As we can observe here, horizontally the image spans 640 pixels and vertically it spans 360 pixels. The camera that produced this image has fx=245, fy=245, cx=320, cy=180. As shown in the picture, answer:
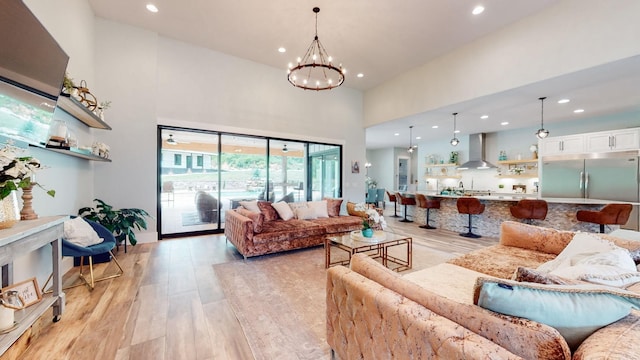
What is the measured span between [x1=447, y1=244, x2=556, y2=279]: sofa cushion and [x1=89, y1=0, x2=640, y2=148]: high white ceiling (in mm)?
2913

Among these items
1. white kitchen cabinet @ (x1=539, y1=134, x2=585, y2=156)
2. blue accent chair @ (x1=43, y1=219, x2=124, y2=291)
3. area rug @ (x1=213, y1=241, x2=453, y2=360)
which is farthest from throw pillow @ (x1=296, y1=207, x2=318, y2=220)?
white kitchen cabinet @ (x1=539, y1=134, x2=585, y2=156)

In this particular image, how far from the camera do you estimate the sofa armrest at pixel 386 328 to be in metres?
0.90

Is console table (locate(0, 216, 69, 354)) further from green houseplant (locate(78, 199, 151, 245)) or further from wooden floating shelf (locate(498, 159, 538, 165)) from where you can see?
wooden floating shelf (locate(498, 159, 538, 165))

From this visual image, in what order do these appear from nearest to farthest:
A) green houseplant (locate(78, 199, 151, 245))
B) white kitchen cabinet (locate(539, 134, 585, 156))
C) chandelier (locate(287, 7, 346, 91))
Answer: green houseplant (locate(78, 199, 151, 245))
chandelier (locate(287, 7, 346, 91))
white kitchen cabinet (locate(539, 134, 585, 156))

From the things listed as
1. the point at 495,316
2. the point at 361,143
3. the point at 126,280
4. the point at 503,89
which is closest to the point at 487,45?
the point at 503,89

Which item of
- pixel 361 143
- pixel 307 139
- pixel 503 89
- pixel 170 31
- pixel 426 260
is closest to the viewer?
pixel 426 260

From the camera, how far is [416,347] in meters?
1.05

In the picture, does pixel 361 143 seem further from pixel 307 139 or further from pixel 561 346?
pixel 561 346

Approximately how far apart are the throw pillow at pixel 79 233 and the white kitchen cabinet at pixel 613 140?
9875mm

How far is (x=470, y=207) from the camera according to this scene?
18.0 feet

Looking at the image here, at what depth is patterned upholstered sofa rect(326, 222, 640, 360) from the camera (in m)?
0.84

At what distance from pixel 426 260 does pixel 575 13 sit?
413 cm

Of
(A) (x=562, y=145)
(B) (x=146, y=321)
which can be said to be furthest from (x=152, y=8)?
(A) (x=562, y=145)

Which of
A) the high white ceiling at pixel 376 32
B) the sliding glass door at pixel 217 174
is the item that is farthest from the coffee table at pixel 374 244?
the high white ceiling at pixel 376 32
